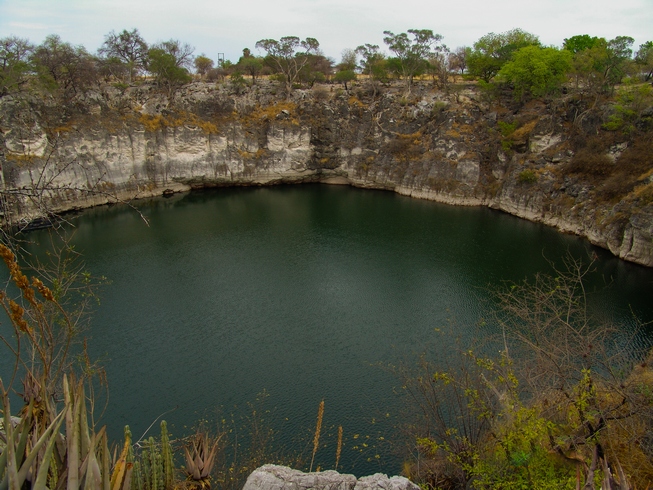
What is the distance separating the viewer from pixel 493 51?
5762 cm

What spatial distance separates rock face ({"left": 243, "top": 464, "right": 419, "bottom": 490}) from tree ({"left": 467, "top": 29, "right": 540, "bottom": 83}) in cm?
5807

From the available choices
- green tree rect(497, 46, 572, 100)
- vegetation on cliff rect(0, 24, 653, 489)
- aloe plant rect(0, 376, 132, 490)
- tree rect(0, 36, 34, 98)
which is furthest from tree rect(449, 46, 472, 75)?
aloe plant rect(0, 376, 132, 490)

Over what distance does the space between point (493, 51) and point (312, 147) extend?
25.7 metres

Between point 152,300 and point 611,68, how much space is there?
47097 millimetres

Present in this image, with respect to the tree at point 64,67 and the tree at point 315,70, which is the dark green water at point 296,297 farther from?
the tree at point 315,70

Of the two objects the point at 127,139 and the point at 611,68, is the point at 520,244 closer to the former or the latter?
the point at 611,68

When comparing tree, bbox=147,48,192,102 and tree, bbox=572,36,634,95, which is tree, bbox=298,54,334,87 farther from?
tree, bbox=572,36,634,95

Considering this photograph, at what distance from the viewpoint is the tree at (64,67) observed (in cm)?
4719

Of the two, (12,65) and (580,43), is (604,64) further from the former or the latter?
(12,65)

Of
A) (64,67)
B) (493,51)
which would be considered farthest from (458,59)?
(64,67)

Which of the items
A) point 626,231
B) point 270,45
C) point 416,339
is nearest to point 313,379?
point 416,339

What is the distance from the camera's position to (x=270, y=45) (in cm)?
6009

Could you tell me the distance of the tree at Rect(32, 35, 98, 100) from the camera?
47.2 m

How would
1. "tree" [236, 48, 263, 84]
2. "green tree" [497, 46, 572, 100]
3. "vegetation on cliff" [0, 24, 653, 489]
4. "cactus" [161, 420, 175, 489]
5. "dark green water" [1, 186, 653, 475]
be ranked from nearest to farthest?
"cactus" [161, 420, 175, 489] → "dark green water" [1, 186, 653, 475] → "vegetation on cliff" [0, 24, 653, 489] → "green tree" [497, 46, 572, 100] → "tree" [236, 48, 263, 84]
